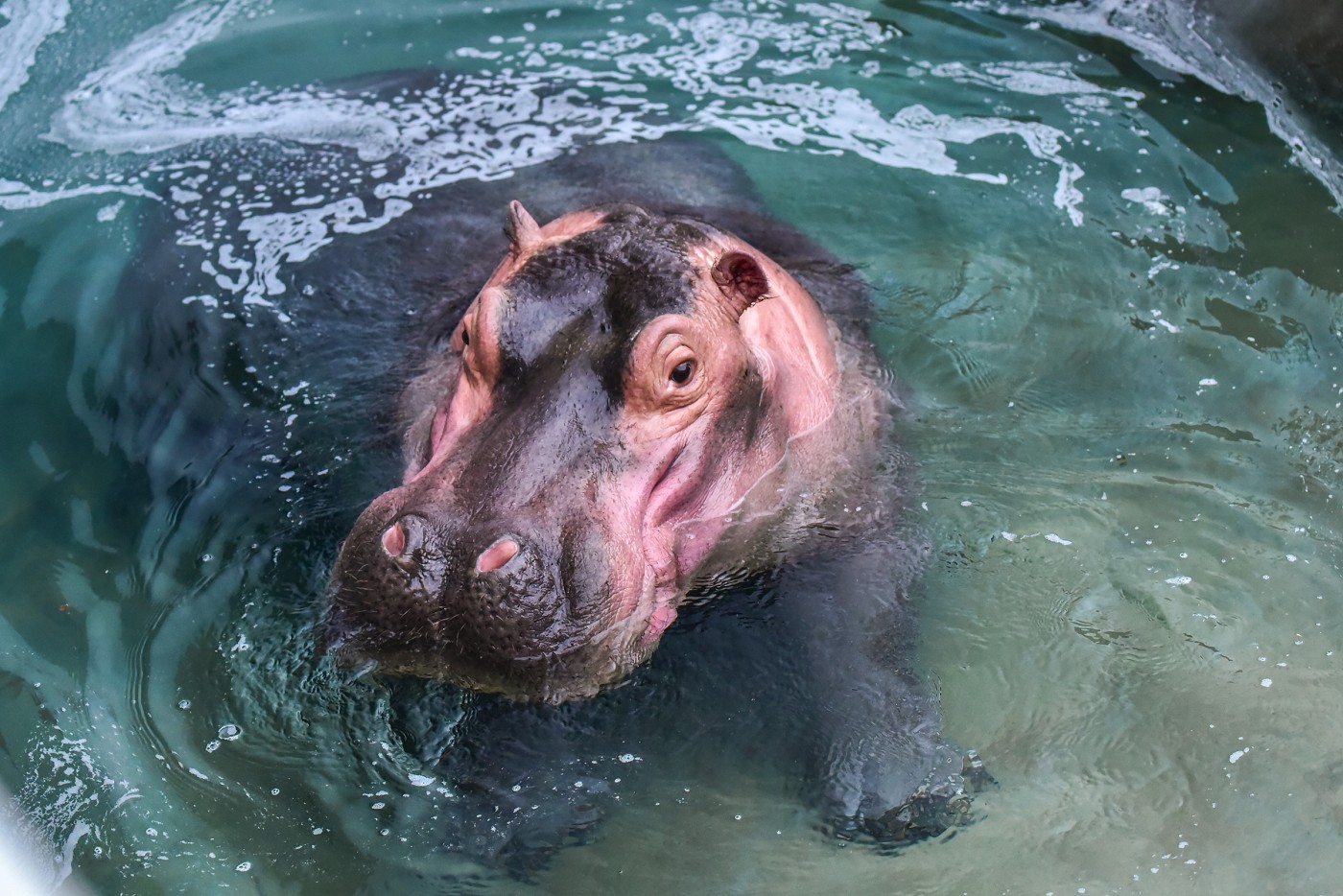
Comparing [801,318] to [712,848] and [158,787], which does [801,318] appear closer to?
[712,848]

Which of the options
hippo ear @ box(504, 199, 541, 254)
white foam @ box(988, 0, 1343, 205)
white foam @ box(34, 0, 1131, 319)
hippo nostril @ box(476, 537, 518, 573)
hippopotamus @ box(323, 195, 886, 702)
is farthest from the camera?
white foam @ box(988, 0, 1343, 205)

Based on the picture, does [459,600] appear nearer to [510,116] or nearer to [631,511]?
[631,511]

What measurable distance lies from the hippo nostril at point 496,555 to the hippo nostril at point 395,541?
0.20m

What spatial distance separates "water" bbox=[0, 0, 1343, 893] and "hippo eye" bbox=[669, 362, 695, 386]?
117 centimetres

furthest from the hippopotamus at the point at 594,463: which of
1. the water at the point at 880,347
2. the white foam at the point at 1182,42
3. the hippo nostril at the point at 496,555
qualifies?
the white foam at the point at 1182,42

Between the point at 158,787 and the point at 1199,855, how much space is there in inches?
121

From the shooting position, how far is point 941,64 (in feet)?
23.2

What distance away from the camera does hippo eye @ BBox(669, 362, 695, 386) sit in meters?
3.69

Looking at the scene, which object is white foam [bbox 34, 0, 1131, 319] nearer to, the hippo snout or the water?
the water

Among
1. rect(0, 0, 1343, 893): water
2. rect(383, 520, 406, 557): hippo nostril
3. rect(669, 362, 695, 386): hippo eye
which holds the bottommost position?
rect(0, 0, 1343, 893): water

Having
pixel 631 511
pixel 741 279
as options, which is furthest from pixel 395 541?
pixel 741 279

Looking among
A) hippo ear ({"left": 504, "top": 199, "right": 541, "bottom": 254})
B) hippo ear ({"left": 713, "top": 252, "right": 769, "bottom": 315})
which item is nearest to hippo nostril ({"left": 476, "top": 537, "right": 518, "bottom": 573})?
hippo ear ({"left": 713, "top": 252, "right": 769, "bottom": 315})

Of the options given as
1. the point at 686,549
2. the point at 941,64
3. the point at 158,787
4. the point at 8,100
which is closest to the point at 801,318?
the point at 686,549

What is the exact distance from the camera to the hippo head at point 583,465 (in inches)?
126
